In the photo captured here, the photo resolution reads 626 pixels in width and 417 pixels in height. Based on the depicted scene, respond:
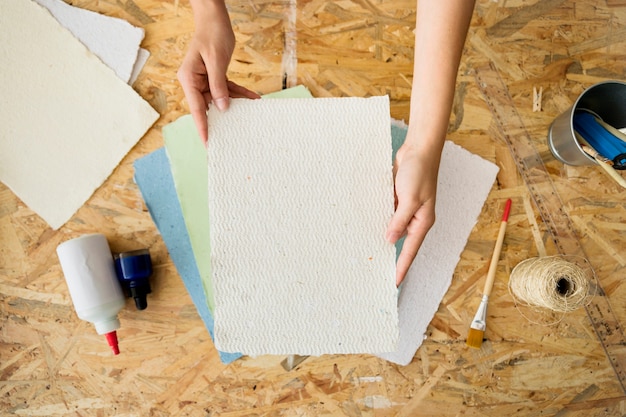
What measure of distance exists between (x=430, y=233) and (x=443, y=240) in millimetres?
28

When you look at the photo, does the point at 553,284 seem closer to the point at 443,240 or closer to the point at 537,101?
the point at 443,240

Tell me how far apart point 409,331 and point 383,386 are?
0.35 ft

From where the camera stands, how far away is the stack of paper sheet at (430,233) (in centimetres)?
78

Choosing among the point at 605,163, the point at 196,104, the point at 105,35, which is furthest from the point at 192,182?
the point at 605,163

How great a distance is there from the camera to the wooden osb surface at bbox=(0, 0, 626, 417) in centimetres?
78

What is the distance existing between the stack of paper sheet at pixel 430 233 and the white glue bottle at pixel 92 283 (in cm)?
11

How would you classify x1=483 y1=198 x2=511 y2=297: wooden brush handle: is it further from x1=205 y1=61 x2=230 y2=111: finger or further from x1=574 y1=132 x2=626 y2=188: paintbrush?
x1=205 y1=61 x2=230 y2=111: finger

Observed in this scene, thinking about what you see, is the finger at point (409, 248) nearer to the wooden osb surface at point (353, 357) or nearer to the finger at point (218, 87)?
the wooden osb surface at point (353, 357)

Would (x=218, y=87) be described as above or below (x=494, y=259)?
above

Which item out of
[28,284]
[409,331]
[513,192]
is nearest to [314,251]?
[409,331]

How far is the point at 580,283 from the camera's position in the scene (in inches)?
27.8

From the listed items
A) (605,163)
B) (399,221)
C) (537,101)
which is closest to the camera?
(399,221)

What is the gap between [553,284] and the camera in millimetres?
697

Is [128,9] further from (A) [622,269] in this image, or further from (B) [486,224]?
(A) [622,269]
